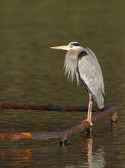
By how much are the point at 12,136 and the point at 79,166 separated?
153 cm

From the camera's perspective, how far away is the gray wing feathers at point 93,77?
55.3ft

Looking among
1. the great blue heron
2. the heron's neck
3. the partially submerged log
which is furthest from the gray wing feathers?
the partially submerged log

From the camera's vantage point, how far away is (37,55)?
91.7 ft

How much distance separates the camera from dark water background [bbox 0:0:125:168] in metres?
14.6

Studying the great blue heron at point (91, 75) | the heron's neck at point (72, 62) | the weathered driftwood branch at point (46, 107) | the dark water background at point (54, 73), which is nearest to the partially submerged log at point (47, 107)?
the weathered driftwood branch at point (46, 107)

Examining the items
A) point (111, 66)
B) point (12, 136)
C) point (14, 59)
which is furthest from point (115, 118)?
point (14, 59)

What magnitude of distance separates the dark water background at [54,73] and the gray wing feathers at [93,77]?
584 millimetres

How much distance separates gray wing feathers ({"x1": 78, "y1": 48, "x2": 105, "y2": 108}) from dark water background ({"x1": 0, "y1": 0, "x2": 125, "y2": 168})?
58 centimetres

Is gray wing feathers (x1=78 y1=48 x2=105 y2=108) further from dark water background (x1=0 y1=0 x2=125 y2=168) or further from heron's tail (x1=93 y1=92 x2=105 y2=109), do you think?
dark water background (x1=0 y1=0 x2=125 y2=168)

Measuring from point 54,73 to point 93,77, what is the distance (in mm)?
7258

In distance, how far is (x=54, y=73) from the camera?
2414 centimetres

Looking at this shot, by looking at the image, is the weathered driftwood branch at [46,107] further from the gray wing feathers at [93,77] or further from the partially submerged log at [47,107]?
the gray wing feathers at [93,77]

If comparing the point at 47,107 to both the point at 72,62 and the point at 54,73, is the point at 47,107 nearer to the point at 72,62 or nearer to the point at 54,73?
the point at 72,62

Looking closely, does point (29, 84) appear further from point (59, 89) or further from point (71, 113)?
point (71, 113)
